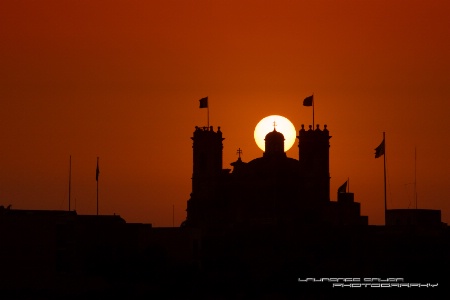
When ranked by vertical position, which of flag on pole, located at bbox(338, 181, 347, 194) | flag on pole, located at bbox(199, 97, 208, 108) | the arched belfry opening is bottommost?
flag on pole, located at bbox(338, 181, 347, 194)

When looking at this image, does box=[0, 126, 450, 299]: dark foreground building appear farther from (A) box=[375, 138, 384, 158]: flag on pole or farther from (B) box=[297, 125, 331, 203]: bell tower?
(A) box=[375, 138, 384, 158]: flag on pole

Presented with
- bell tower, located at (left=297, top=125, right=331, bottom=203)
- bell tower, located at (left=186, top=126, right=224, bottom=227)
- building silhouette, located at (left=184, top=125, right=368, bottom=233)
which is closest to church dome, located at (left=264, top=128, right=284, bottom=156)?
building silhouette, located at (left=184, top=125, right=368, bottom=233)

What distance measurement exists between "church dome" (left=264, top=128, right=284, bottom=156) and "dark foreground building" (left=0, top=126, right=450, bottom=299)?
111mm

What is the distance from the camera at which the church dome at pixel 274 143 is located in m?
137

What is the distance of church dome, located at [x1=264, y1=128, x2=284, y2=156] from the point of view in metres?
137

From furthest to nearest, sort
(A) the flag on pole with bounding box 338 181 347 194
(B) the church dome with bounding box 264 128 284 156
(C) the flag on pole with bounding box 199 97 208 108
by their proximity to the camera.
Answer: (B) the church dome with bounding box 264 128 284 156, (A) the flag on pole with bounding box 338 181 347 194, (C) the flag on pole with bounding box 199 97 208 108

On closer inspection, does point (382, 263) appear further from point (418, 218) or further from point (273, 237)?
point (418, 218)

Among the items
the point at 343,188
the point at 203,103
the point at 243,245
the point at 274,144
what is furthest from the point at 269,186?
the point at 243,245

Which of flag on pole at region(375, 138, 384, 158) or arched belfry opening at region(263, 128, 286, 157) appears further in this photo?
arched belfry opening at region(263, 128, 286, 157)

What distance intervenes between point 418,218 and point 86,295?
2317 inches

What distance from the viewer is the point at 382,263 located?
330ft

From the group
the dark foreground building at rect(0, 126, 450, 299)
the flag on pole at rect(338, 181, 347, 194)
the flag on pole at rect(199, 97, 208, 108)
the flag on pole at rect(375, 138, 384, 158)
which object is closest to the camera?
the dark foreground building at rect(0, 126, 450, 299)

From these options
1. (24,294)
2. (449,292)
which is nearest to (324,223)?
(449,292)

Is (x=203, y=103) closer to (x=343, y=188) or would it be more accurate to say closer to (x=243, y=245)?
(x=343, y=188)
